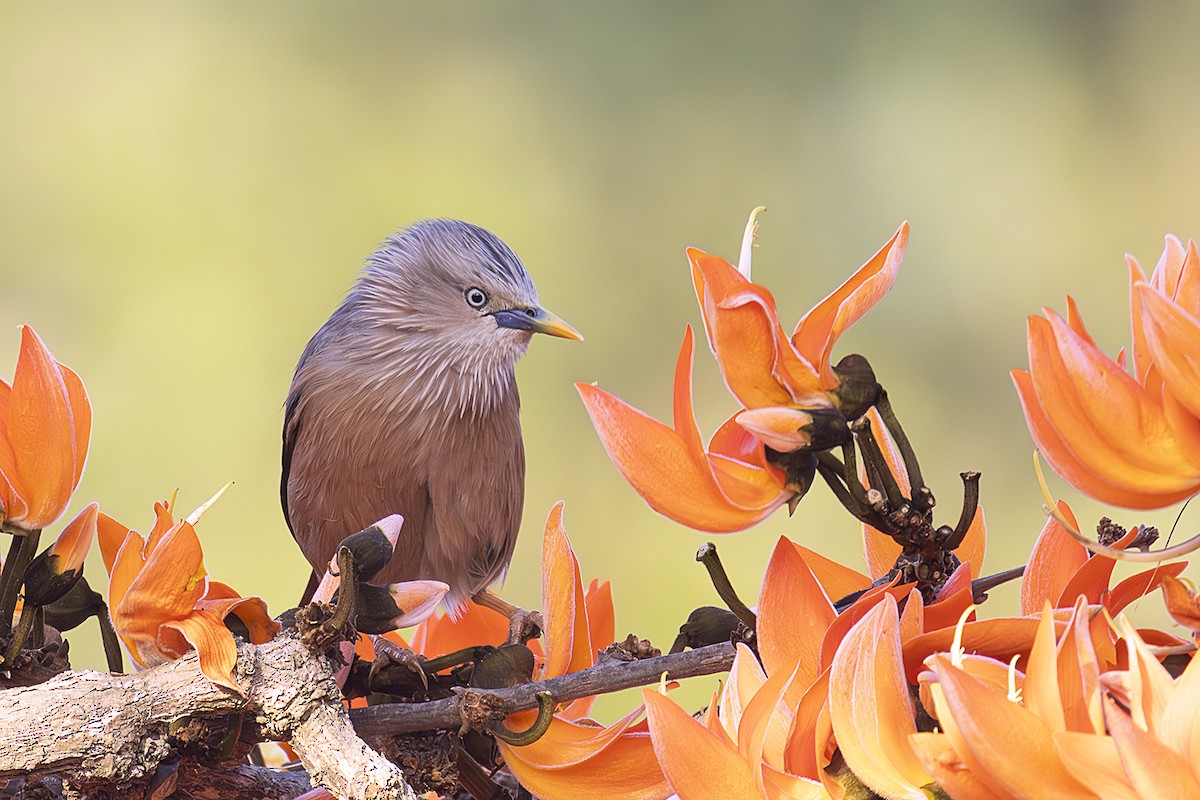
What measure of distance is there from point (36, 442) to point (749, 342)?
0.72 ft

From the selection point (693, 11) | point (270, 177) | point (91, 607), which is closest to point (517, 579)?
point (270, 177)

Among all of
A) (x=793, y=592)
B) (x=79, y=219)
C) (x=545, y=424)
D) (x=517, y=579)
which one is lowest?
(x=517, y=579)

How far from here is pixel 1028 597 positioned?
35cm

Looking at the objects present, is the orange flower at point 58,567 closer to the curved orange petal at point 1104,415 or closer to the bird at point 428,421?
the curved orange petal at point 1104,415

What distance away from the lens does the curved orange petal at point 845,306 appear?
0.33 metres

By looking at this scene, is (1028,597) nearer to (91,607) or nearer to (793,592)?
(793,592)

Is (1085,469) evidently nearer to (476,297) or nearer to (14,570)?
(14,570)

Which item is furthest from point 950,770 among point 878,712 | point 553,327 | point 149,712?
point 553,327

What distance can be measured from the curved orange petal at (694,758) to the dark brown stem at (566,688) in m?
0.06

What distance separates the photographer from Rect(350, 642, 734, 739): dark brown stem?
1.17ft

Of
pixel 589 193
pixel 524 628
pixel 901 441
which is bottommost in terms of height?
Answer: pixel 524 628

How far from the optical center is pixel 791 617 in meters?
0.32

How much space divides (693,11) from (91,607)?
1624 millimetres

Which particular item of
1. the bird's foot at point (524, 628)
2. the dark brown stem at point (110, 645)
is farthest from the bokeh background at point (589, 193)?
the dark brown stem at point (110, 645)
